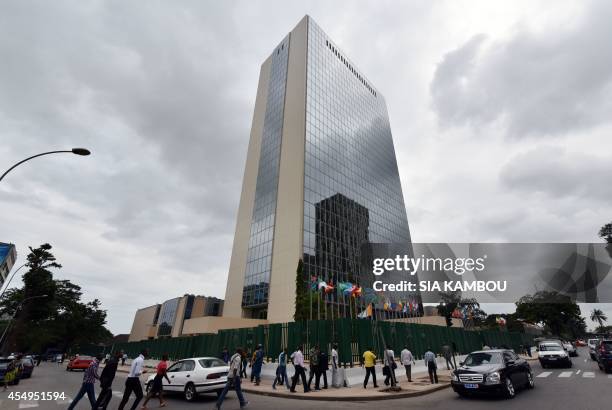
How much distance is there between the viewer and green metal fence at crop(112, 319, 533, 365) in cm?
1591

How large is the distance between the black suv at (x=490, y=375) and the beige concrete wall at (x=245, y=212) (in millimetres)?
40876

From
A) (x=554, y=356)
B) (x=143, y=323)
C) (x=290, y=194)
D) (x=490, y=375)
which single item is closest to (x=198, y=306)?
(x=143, y=323)

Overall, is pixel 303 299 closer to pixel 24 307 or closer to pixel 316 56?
pixel 316 56

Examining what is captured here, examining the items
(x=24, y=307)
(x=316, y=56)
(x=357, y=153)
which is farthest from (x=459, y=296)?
(x=24, y=307)

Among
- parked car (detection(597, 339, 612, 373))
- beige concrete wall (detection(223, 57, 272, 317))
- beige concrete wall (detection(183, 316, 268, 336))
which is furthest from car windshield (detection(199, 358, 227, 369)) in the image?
beige concrete wall (detection(223, 57, 272, 317))

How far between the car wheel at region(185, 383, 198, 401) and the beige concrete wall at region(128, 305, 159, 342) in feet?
238

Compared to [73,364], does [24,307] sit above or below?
above

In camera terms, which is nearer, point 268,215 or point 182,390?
point 182,390

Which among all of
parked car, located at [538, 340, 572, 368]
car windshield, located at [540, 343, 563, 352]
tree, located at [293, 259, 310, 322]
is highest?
tree, located at [293, 259, 310, 322]

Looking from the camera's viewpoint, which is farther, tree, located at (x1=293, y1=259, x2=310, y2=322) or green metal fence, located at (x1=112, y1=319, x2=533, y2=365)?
tree, located at (x1=293, y1=259, x2=310, y2=322)

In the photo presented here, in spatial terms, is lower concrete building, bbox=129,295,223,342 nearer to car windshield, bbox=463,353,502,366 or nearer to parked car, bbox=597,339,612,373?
car windshield, bbox=463,353,502,366

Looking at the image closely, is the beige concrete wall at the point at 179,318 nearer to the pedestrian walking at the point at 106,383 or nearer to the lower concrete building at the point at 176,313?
the lower concrete building at the point at 176,313

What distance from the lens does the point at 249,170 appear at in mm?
59688

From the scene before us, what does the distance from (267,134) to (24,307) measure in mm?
50751
